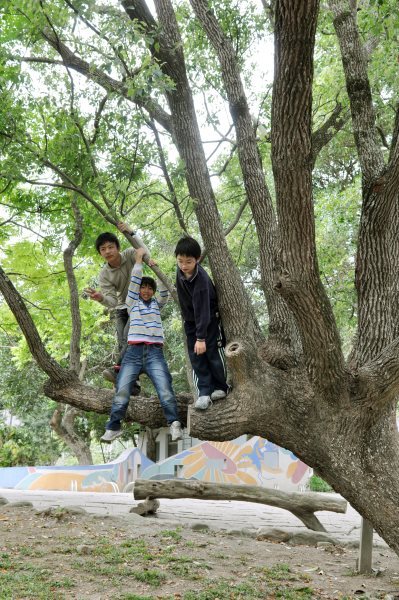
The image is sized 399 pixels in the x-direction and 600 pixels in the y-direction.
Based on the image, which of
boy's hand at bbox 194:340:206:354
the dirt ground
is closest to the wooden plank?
the dirt ground

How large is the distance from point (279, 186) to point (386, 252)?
1.53m

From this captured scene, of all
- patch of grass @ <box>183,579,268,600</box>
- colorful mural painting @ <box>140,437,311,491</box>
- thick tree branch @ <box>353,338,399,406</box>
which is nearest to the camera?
thick tree branch @ <box>353,338,399,406</box>

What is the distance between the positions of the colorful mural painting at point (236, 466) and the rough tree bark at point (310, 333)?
8.73 meters

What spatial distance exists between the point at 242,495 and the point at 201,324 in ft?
11.1

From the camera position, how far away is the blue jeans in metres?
5.28

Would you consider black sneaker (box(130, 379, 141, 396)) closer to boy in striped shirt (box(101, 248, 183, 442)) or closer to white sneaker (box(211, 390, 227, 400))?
boy in striped shirt (box(101, 248, 183, 442))

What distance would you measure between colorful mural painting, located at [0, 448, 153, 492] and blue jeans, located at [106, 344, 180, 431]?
29.5ft

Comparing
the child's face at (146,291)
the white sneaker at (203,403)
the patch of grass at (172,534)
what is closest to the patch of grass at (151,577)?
the patch of grass at (172,534)

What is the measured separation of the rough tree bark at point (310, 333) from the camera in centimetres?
369

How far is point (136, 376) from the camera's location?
17.9 feet

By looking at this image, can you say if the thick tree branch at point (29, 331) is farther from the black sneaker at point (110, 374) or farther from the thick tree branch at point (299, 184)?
the thick tree branch at point (299, 184)

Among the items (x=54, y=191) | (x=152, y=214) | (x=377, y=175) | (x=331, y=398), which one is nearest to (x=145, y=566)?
(x=331, y=398)

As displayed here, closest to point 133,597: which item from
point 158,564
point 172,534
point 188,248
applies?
point 158,564

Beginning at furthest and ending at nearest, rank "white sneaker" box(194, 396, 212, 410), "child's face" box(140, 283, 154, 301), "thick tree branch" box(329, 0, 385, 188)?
1. "child's face" box(140, 283, 154, 301)
2. "thick tree branch" box(329, 0, 385, 188)
3. "white sneaker" box(194, 396, 212, 410)
